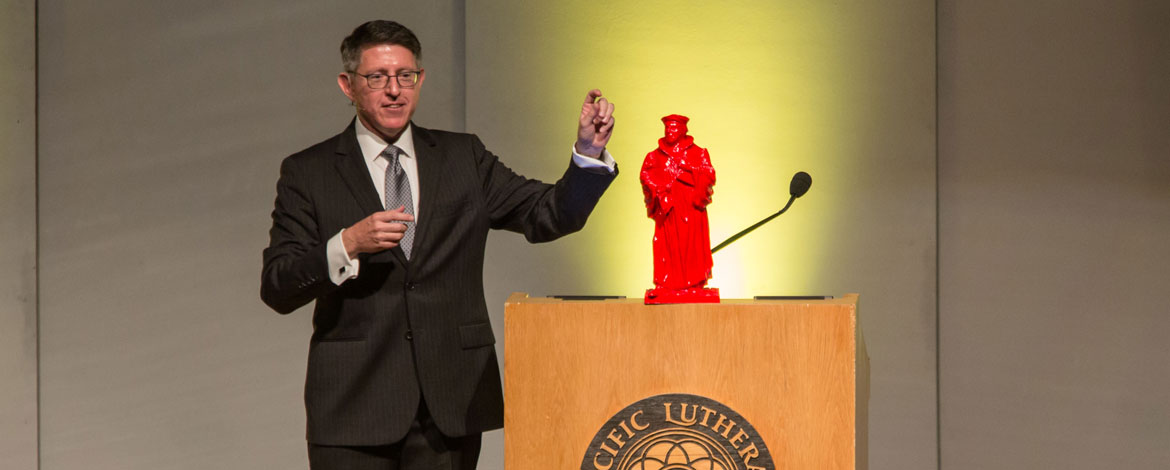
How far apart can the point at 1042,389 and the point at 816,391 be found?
1989mm

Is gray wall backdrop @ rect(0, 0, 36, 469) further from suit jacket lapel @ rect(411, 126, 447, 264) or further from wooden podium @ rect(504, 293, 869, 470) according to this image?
wooden podium @ rect(504, 293, 869, 470)

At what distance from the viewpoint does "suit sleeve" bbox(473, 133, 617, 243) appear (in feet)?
6.96

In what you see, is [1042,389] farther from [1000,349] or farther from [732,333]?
[732,333]

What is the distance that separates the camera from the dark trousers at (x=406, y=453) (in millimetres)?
2105

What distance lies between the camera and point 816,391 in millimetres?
1873

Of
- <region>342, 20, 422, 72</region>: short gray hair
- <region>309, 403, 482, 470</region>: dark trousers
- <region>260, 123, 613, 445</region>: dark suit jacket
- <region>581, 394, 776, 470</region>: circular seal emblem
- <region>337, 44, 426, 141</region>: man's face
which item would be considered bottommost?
<region>309, 403, 482, 470</region>: dark trousers

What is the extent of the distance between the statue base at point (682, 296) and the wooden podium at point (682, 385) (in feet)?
0.16

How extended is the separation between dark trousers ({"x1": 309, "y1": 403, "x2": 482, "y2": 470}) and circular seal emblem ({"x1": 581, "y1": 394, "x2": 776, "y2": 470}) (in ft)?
1.10

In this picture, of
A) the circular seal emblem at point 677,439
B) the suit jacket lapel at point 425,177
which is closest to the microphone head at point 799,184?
the circular seal emblem at point 677,439

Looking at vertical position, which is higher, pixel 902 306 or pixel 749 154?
pixel 749 154

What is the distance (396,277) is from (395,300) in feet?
0.14

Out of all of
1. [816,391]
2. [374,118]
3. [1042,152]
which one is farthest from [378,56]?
[1042,152]

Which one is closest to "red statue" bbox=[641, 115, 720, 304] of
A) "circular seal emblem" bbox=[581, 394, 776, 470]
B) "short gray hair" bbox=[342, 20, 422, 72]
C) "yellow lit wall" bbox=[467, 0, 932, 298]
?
"circular seal emblem" bbox=[581, 394, 776, 470]

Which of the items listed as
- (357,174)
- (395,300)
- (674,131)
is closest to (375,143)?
(357,174)
